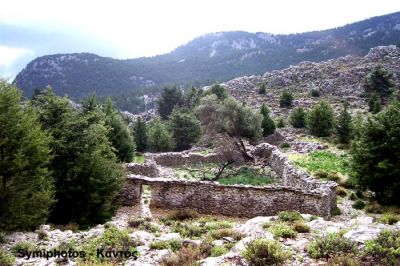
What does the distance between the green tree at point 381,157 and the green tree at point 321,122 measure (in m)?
25.7

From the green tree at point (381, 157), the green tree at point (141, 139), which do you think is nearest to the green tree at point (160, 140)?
the green tree at point (141, 139)

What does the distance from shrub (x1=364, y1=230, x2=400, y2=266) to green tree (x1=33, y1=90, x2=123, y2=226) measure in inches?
466

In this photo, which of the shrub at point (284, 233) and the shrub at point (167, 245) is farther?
the shrub at point (284, 233)

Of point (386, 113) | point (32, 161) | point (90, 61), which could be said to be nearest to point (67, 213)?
point (32, 161)

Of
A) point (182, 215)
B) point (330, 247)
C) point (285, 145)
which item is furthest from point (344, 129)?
point (330, 247)

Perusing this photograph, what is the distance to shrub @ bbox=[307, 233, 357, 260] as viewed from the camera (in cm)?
981

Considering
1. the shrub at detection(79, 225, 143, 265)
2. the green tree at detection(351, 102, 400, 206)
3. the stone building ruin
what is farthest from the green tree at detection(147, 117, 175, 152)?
the shrub at detection(79, 225, 143, 265)

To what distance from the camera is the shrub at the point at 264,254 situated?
9.48 m

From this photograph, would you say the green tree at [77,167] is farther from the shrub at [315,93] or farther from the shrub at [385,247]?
the shrub at [315,93]

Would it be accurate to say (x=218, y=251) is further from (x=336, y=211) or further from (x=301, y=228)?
(x=336, y=211)

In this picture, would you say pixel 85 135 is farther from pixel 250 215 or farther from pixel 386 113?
pixel 386 113

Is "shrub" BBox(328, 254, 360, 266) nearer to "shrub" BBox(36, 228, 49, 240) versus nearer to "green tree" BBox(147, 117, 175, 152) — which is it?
"shrub" BBox(36, 228, 49, 240)

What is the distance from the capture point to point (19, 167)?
13477 millimetres

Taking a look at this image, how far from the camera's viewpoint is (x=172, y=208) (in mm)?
21562
